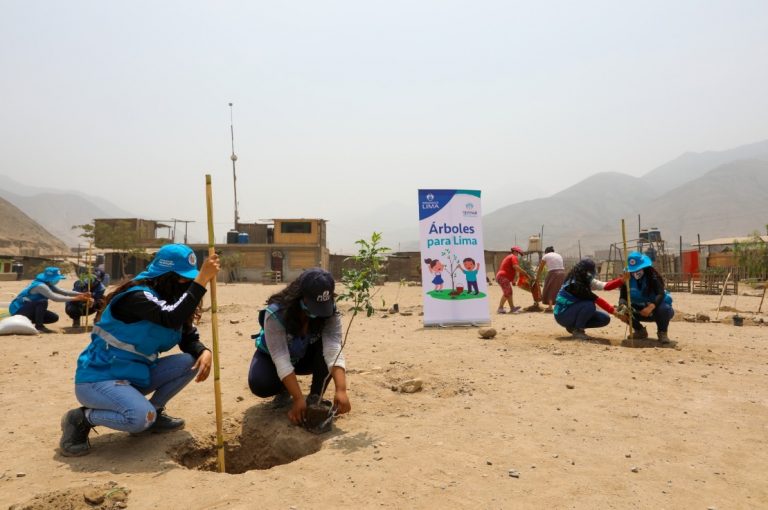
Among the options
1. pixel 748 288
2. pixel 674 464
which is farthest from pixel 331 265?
pixel 674 464

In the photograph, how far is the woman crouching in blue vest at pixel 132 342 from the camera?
2.84 m

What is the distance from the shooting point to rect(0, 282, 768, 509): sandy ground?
93.7 inches

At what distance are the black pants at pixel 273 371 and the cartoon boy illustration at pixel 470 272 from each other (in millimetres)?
4987

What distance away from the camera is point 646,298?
6.32 m

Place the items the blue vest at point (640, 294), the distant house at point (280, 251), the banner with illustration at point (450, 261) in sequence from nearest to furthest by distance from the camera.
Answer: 1. the blue vest at point (640, 294)
2. the banner with illustration at point (450, 261)
3. the distant house at point (280, 251)

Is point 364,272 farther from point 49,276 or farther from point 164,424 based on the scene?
point 49,276

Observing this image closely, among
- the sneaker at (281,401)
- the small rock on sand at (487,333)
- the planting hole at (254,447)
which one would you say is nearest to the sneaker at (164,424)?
the planting hole at (254,447)

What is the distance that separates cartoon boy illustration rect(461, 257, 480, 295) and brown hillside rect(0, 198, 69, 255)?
51.8 m

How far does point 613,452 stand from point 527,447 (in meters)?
0.49

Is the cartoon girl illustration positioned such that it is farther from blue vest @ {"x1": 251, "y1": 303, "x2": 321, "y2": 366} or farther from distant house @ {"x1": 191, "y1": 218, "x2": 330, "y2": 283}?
distant house @ {"x1": 191, "y1": 218, "x2": 330, "y2": 283}

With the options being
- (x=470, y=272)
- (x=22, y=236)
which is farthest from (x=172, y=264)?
(x=22, y=236)

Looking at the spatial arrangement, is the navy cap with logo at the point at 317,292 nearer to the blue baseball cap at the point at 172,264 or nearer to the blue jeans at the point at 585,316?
the blue baseball cap at the point at 172,264

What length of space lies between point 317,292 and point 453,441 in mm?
1264

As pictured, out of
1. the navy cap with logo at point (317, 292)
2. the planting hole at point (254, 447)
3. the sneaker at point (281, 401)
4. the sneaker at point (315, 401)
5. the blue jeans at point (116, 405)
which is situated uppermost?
the navy cap with logo at point (317, 292)
